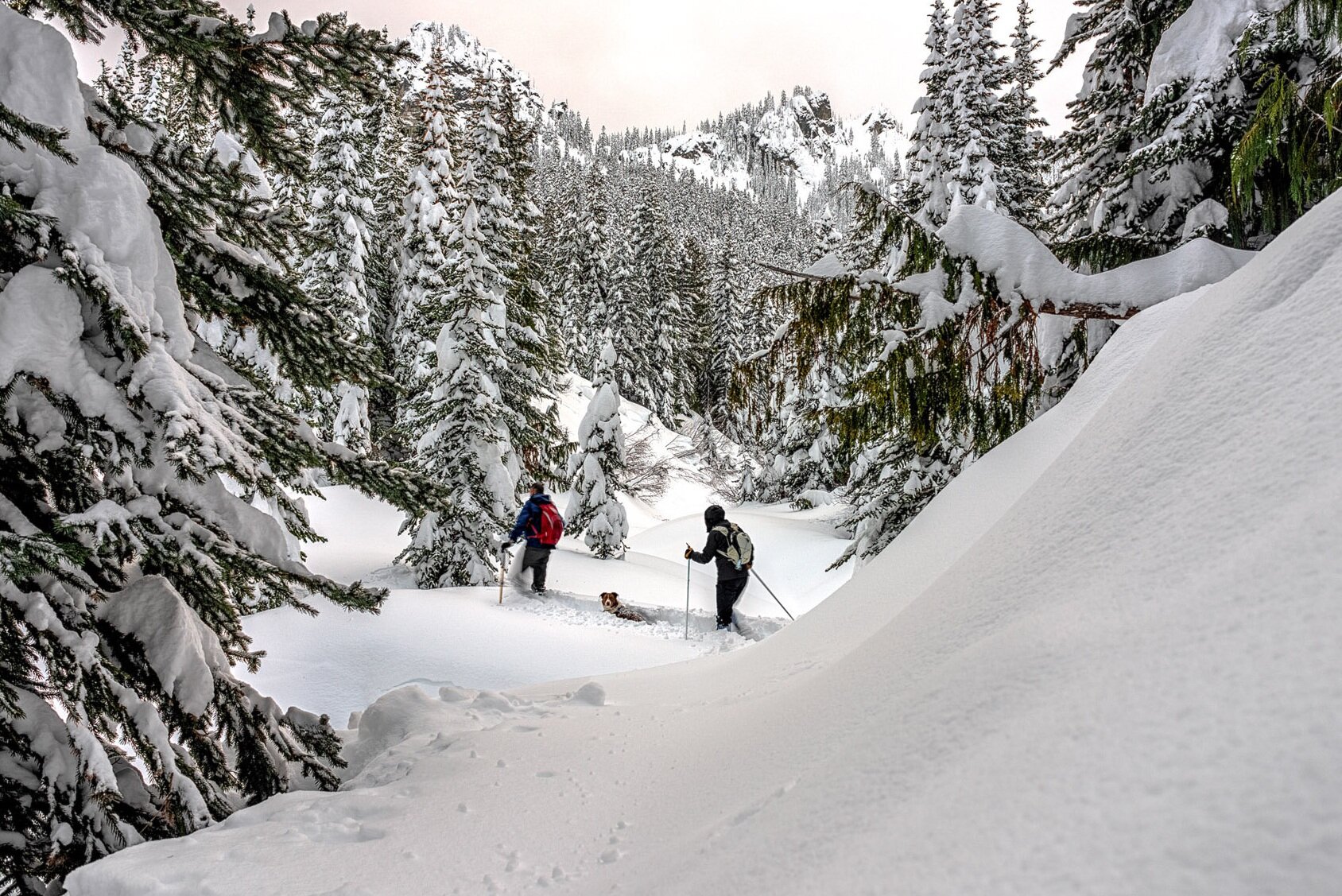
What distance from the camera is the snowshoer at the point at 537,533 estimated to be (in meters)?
12.1

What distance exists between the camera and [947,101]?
13.7 meters

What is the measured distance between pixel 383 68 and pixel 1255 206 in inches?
282

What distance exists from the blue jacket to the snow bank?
916 cm

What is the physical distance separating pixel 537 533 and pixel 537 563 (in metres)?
0.62

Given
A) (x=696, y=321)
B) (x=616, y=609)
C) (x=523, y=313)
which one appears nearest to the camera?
(x=616, y=609)

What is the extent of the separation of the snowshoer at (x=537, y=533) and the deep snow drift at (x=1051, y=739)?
8.64 metres

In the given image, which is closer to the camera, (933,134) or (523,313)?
(933,134)

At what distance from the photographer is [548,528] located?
479 inches

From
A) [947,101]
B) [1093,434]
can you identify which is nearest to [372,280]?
[947,101]

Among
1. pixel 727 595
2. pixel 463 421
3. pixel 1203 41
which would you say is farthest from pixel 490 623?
pixel 1203 41

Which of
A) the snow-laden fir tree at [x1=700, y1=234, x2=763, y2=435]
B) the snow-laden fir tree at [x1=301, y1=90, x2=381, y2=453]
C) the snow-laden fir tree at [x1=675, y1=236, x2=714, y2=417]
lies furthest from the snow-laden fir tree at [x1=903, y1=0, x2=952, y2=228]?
the snow-laden fir tree at [x1=675, y1=236, x2=714, y2=417]

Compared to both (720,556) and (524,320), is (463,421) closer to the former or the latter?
(524,320)

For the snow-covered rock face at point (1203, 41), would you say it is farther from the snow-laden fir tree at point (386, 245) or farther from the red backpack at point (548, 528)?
the snow-laden fir tree at point (386, 245)

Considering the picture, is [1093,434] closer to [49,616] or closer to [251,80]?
[49,616]
